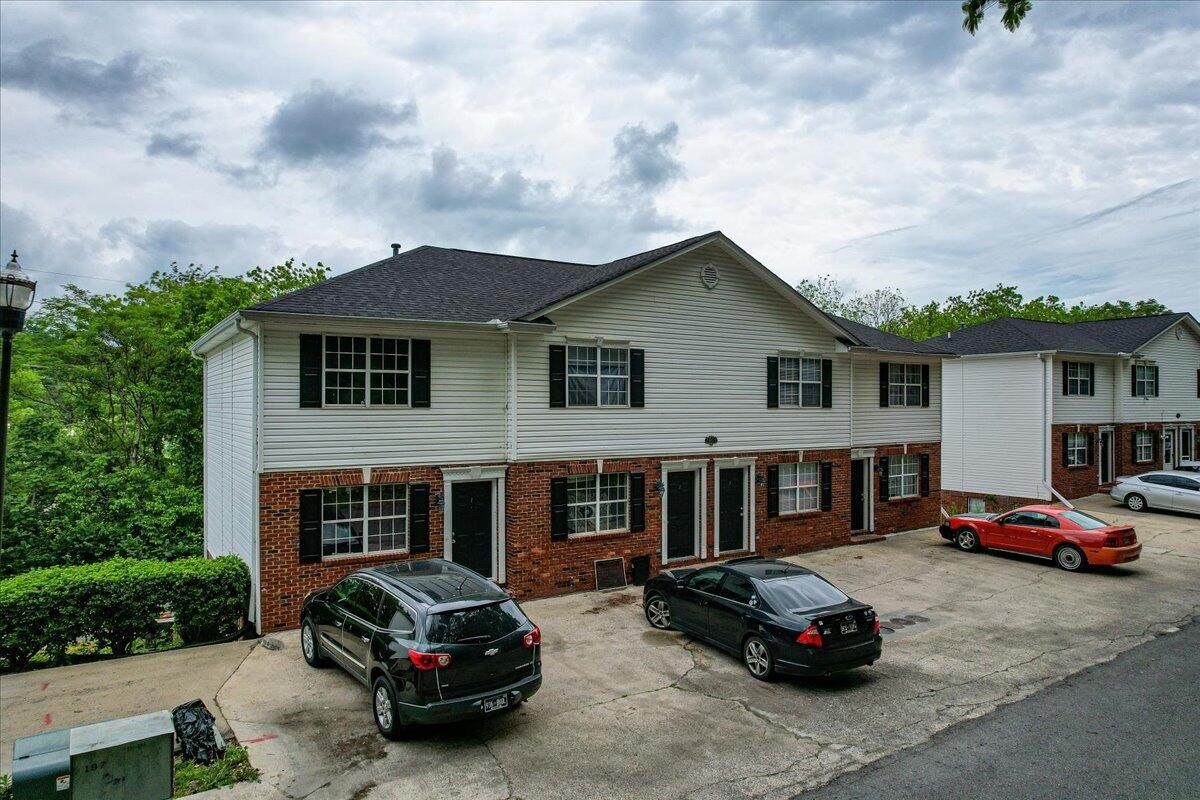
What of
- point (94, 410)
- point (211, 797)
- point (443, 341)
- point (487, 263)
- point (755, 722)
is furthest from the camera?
point (94, 410)

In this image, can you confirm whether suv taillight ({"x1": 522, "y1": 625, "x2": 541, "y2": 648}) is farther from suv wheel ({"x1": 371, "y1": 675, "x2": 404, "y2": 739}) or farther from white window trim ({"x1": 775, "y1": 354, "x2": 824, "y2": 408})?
white window trim ({"x1": 775, "y1": 354, "x2": 824, "y2": 408})

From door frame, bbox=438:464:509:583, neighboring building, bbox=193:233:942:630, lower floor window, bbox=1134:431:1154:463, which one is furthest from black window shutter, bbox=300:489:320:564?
lower floor window, bbox=1134:431:1154:463

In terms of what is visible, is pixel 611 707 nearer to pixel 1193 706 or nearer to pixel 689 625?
pixel 689 625

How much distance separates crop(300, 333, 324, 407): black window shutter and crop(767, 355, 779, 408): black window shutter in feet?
36.4

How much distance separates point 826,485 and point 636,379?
6.96 metres

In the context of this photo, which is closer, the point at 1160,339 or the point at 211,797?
the point at 211,797

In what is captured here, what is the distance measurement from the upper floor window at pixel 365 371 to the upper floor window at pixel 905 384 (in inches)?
590

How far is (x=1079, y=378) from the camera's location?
89.9ft

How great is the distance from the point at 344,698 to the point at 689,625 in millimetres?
5450

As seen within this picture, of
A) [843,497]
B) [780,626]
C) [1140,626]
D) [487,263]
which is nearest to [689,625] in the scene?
[780,626]

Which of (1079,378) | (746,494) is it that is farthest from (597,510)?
(1079,378)

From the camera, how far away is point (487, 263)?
18.6 meters

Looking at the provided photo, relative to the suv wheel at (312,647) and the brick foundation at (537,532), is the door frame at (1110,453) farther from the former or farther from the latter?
the suv wheel at (312,647)

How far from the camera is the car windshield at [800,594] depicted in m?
9.80
